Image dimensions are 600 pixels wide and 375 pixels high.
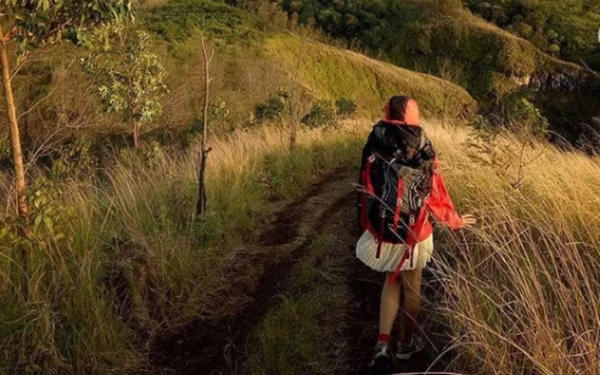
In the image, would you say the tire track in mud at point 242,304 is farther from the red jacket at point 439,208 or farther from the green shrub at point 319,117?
the green shrub at point 319,117

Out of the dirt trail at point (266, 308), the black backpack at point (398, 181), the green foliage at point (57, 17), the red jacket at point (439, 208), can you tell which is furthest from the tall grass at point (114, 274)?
the red jacket at point (439, 208)

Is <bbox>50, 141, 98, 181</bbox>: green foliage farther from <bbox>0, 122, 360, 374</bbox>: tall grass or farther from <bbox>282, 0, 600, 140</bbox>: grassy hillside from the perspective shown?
<bbox>282, 0, 600, 140</bbox>: grassy hillside

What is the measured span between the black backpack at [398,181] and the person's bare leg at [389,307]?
A: 1.01ft

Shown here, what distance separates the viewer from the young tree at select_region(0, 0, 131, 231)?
353cm

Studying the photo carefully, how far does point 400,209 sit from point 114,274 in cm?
250

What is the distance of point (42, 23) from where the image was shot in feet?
11.5

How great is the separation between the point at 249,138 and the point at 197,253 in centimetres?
788

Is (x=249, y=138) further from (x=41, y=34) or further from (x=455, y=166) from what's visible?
(x=41, y=34)

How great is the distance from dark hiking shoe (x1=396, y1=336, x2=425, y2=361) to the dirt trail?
0.06 m

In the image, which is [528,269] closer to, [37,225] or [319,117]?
[37,225]

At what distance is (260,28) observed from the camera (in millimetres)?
76000

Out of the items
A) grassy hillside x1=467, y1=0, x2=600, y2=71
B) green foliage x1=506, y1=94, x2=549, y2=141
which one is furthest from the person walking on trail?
grassy hillside x1=467, y1=0, x2=600, y2=71

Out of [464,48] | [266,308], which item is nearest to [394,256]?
[266,308]

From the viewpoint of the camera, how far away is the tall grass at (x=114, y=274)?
343cm
